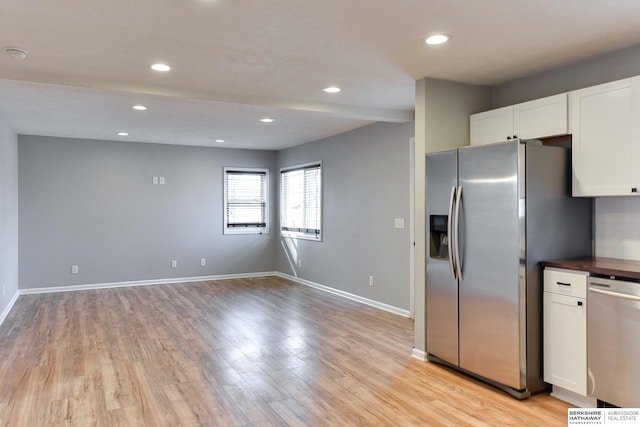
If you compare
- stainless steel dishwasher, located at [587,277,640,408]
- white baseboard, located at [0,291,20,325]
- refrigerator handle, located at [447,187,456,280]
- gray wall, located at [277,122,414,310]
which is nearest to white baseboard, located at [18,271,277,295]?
white baseboard, located at [0,291,20,325]

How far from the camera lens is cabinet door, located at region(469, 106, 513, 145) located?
3.61 metres

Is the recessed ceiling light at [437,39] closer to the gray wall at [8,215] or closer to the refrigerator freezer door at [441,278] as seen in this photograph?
the refrigerator freezer door at [441,278]

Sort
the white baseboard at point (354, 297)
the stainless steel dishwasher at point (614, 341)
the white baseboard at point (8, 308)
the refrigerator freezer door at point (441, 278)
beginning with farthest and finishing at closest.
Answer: the white baseboard at point (354, 297) < the white baseboard at point (8, 308) < the refrigerator freezer door at point (441, 278) < the stainless steel dishwasher at point (614, 341)

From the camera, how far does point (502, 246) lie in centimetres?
310

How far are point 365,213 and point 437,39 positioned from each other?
337 cm

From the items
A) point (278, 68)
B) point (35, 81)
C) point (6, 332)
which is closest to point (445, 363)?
point (278, 68)

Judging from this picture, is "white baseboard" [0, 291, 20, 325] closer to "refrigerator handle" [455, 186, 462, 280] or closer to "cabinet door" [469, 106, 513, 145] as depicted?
"refrigerator handle" [455, 186, 462, 280]

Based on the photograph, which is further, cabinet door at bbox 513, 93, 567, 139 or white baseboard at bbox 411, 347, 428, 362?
white baseboard at bbox 411, 347, 428, 362

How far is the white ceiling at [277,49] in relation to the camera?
2.48 meters

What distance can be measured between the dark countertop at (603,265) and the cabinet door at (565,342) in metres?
0.21

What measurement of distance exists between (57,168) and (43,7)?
5.19 m

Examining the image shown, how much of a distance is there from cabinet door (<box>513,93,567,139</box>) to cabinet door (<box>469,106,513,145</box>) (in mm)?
63
